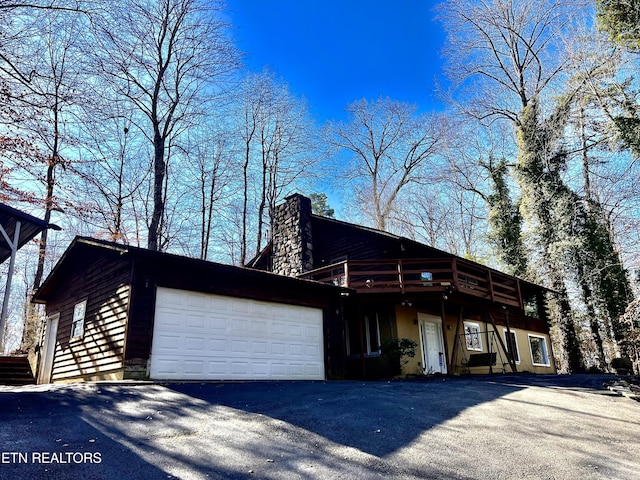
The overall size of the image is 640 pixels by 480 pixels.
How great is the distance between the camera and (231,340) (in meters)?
10.9

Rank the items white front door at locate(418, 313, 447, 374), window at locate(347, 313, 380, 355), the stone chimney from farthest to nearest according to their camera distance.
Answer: the stone chimney
white front door at locate(418, 313, 447, 374)
window at locate(347, 313, 380, 355)

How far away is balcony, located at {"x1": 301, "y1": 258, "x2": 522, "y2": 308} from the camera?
46.2 ft

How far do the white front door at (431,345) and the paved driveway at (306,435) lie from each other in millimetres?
7105

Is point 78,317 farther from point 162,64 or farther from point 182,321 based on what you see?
point 162,64

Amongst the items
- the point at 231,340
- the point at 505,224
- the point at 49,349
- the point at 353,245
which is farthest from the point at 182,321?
the point at 505,224

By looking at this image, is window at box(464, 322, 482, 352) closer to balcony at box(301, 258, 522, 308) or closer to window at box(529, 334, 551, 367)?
balcony at box(301, 258, 522, 308)

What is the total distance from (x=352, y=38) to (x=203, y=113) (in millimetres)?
8475

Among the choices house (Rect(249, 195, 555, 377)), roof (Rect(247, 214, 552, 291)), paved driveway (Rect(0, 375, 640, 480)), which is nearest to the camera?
paved driveway (Rect(0, 375, 640, 480))

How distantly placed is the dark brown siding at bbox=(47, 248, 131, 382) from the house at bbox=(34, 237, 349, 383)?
0.03 meters

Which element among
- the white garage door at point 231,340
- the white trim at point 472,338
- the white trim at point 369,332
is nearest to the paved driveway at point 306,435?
the white garage door at point 231,340

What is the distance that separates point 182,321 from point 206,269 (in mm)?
1314

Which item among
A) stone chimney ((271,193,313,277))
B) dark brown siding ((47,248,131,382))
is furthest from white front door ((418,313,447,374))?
dark brown siding ((47,248,131,382))

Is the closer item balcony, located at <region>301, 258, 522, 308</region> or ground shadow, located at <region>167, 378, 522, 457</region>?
ground shadow, located at <region>167, 378, 522, 457</region>

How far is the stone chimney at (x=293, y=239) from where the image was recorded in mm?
17328
